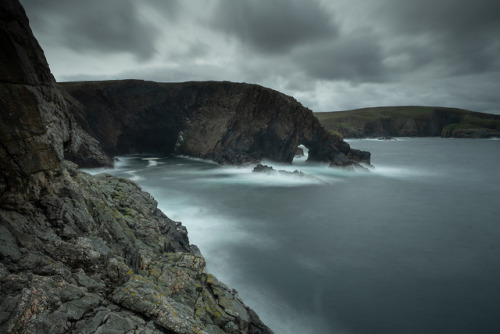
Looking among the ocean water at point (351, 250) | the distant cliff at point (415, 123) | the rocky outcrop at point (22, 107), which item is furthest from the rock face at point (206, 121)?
the distant cliff at point (415, 123)

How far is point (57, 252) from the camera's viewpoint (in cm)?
492

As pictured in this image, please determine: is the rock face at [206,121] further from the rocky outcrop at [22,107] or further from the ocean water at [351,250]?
the rocky outcrop at [22,107]

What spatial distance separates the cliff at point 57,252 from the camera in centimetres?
399

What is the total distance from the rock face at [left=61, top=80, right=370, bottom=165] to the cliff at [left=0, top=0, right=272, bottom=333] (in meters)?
40.0

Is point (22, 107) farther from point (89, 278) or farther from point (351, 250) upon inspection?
point (351, 250)

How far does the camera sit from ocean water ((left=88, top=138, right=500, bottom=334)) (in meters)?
10.5

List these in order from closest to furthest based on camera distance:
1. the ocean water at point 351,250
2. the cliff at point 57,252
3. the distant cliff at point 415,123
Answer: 1. the cliff at point 57,252
2. the ocean water at point 351,250
3. the distant cliff at point 415,123

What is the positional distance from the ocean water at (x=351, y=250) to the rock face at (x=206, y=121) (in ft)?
58.1

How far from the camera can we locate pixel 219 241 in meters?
16.9

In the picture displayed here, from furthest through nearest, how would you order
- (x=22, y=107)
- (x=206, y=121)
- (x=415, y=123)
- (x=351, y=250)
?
(x=415, y=123) < (x=206, y=121) < (x=351, y=250) < (x=22, y=107)

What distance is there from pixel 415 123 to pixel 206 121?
580 ft

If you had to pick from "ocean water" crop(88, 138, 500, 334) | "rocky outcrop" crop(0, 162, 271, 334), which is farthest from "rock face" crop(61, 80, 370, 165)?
"rocky outcrop" crop(0, 162, 271, 334)

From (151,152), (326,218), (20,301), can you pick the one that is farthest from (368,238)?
(151,152)

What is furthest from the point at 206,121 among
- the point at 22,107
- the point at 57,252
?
the point at 57,252
